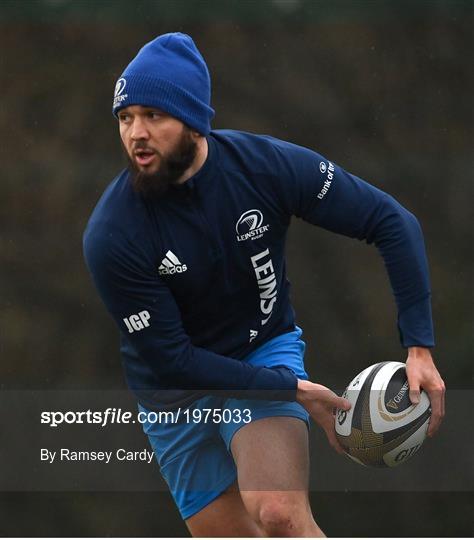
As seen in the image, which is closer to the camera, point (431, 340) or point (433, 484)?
point (431, 340)

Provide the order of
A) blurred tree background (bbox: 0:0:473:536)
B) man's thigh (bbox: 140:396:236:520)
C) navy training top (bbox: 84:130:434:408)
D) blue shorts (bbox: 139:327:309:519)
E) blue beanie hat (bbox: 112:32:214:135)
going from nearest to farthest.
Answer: blue beanie hat (bbox: 112:32:214:135), navy training top (bbox: 84:130:434:408), blue shorts (bbox: 139:327:309:519), man's thigh (bbox: 140:396:236:520), blurred tree background (bbox: 0:0:473:536)

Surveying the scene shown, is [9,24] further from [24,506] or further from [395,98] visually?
[24,506]

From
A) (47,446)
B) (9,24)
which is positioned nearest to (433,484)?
(47,446)

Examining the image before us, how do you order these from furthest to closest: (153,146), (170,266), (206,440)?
(206,440) → (170,266) → (153,146)

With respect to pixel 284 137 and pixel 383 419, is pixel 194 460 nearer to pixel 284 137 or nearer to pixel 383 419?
pixel 383 419

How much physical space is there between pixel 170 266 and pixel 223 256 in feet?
0.46

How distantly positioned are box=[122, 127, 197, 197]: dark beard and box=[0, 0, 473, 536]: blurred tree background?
1784 mm

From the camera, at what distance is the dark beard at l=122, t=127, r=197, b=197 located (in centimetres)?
330

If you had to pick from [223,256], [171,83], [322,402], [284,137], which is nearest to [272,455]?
[322,402]

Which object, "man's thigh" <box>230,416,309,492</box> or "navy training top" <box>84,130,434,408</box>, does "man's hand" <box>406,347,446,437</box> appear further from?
"man's thigh" <box>230,416,309,492</box>

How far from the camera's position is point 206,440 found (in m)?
3.66

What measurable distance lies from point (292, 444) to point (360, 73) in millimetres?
2203

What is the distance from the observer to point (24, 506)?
5.42 m

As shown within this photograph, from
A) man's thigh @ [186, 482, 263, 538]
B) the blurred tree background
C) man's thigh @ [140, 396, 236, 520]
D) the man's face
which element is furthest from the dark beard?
the blurred tree background
